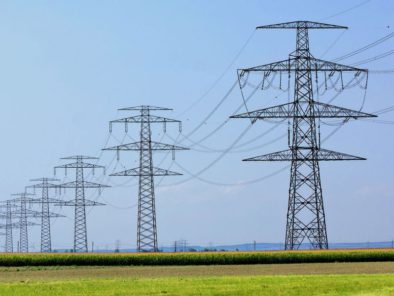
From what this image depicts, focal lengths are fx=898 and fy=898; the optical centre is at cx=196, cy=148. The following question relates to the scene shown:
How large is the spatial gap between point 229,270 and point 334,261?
49.2ft

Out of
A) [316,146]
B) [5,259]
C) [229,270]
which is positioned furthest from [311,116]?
[5,259]

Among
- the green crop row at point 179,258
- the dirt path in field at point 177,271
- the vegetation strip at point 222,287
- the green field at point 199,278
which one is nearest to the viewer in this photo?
the vegetation strip at point 222,287

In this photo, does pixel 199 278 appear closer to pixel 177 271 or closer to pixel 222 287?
pixel 222 287

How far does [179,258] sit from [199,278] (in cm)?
2585

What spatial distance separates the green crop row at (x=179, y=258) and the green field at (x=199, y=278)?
3.8 inches

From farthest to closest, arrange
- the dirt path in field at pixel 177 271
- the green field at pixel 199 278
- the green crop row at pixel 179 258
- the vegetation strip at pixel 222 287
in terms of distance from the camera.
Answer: the green crop row at pixel 179 258
the dirt path in field at pixel 177 271
the green field at pixel 199 278
the vegetation strip at pixel 222 287

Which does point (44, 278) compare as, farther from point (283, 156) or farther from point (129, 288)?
point (283, 156)

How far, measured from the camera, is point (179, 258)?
86.1 m

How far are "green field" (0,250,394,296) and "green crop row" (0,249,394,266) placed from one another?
96mm

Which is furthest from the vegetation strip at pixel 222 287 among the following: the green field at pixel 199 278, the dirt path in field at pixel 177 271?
the dirt path in field at pixel 177 271

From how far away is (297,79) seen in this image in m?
76.4

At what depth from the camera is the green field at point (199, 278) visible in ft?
155

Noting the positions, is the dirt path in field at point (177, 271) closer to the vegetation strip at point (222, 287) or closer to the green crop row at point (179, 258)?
the green crop row at point (179, 258)

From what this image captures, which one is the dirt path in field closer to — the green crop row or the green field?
the green field
